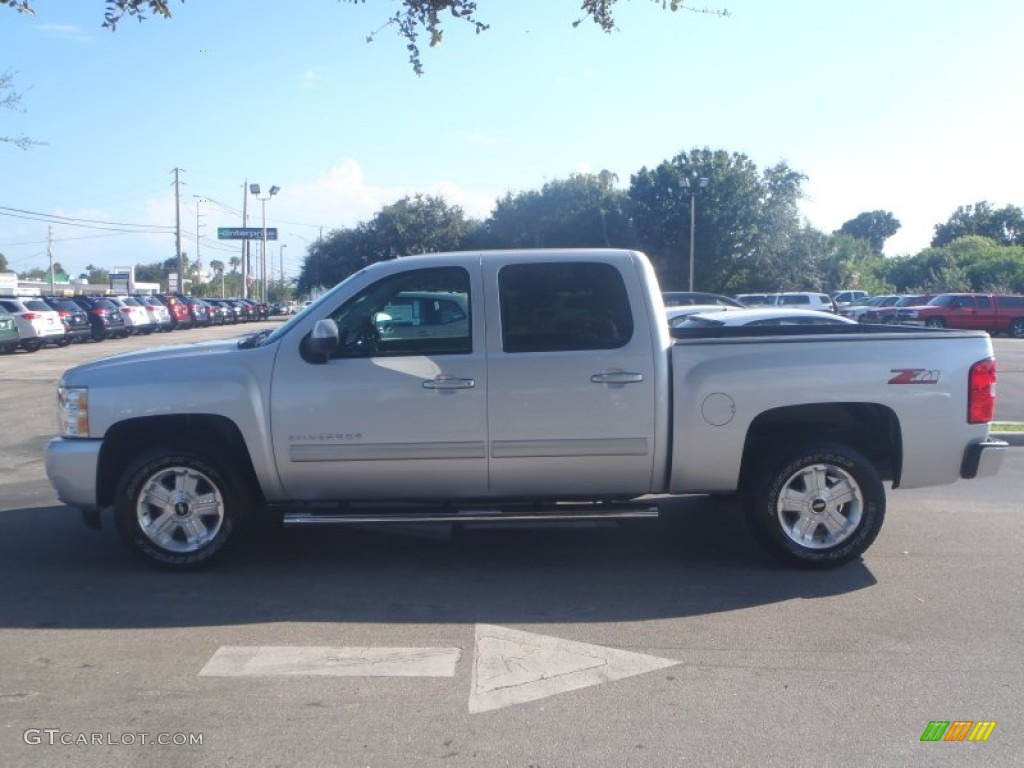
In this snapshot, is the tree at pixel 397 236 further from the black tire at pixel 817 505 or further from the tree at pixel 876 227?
the tree at pixel 876 227

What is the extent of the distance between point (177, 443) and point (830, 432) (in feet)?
14.0

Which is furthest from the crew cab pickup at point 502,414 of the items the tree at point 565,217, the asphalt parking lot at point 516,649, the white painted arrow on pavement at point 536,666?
the tree at point 565,217

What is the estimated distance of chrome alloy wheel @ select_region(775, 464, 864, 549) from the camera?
21.4 feet

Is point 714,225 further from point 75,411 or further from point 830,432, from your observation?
point 75,411

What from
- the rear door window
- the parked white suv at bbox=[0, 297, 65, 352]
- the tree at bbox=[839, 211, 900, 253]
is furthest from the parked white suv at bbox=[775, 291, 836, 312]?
the tree at bbox=[839, 211, 900, 253]

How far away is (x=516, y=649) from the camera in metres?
5.28

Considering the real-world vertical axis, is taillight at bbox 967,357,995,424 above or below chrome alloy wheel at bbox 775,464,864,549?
above

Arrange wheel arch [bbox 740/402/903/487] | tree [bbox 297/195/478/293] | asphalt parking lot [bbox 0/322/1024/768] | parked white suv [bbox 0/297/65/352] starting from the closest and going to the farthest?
1. asphalt parking lot [bbox 0/322/1024/768]
2. wheel arch [bbox 740/402/903/487]
3. parked white suv [bbox 0/297/65/352]
4. tree [bbox 297/195/478/293]

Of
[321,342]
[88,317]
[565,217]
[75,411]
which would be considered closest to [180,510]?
[75,411]

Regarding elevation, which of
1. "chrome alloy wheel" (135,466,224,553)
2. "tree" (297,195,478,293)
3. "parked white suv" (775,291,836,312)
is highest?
"tree" (297,195,478,293)

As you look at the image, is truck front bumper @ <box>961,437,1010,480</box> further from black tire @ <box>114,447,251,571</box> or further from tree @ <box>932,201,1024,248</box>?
tree @ <box>932,201,1024,248</box>

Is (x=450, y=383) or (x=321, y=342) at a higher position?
(x=321, y=342)

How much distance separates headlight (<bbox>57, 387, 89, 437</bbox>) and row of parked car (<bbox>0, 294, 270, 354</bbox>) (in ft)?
82.8

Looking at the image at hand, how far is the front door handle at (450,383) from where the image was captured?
6.31 metres
